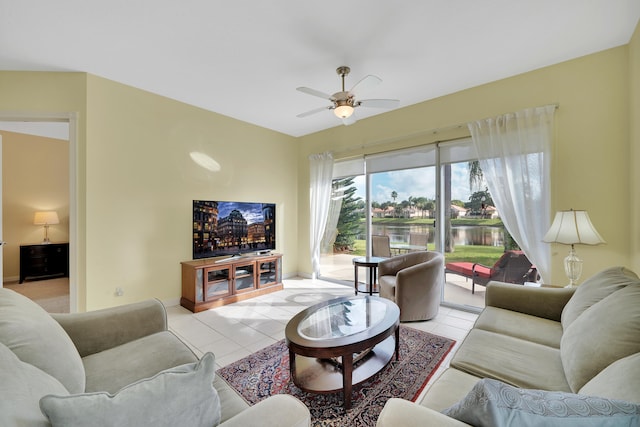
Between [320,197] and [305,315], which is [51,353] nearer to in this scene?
[305,315]

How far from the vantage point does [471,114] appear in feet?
10.7

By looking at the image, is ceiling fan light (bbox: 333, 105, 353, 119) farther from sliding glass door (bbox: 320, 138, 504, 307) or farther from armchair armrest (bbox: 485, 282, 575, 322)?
armchair armrest (bbox: 485, 282, 575, 322)

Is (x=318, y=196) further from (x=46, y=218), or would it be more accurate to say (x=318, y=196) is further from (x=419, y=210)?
(x=46, y=218)

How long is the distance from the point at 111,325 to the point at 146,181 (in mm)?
2235

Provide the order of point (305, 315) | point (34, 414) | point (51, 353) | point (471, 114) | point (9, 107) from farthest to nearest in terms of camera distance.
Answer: point (471, 114) < point (9, 107) < point (305, 315) < point (51, 353) < point (34, 414)

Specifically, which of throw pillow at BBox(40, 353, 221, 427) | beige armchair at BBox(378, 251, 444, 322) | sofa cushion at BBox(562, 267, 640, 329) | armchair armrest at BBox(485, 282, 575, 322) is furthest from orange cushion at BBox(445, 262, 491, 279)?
throw pillow at BBox(40, 353, 221, 427)

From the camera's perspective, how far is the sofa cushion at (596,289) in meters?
1.53

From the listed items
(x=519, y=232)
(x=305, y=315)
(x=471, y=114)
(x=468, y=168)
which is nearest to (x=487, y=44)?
(x=471, y=114)

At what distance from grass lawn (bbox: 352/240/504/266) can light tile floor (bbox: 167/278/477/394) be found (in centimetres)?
66

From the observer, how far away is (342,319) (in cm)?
215

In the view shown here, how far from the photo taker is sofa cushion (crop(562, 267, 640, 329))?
1.53 meters

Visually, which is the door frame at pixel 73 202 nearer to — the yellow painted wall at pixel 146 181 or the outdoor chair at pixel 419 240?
the yellow painted wall at pixel 146 181

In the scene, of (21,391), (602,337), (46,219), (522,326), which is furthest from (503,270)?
(46,219)

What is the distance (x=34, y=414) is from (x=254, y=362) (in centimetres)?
175
